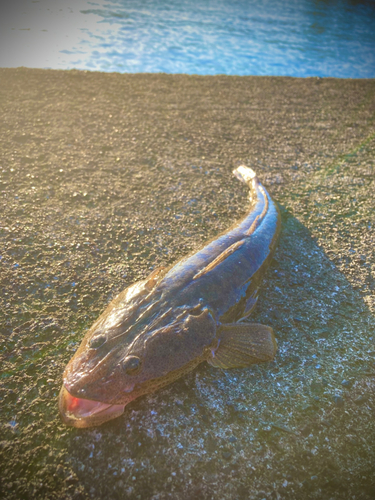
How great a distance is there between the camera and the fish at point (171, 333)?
2.05 meters

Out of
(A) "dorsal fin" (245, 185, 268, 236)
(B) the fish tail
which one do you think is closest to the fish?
(A) "dorsal fin" (245, 185, 268, 236)

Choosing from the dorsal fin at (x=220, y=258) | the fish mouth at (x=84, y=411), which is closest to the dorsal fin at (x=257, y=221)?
the dorsal fin at (x=220, y=258)

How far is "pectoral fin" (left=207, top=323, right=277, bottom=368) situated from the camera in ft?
8.00

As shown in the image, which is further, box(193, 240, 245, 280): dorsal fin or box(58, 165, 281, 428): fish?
box(193, 240, 245, 280): dorsal fin

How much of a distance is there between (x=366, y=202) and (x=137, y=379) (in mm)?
3868

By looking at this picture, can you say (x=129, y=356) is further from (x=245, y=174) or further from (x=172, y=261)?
(x=245, y=174)

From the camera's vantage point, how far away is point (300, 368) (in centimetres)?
265

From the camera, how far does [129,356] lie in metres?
2.08

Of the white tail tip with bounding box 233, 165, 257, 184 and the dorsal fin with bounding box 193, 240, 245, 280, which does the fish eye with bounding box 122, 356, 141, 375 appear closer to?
the dorsal fin with bounding box 193, 240, 245, 280

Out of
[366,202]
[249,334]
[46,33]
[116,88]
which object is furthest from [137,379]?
[46,33]

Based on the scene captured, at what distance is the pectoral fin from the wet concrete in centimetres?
15

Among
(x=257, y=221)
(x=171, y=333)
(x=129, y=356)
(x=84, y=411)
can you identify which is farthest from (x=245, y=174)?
(x=84, y=411)

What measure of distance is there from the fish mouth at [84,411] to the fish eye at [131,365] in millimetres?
242

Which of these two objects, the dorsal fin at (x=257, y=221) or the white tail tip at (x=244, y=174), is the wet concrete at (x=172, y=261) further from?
the dorsal fin at (x=257, y=221)
